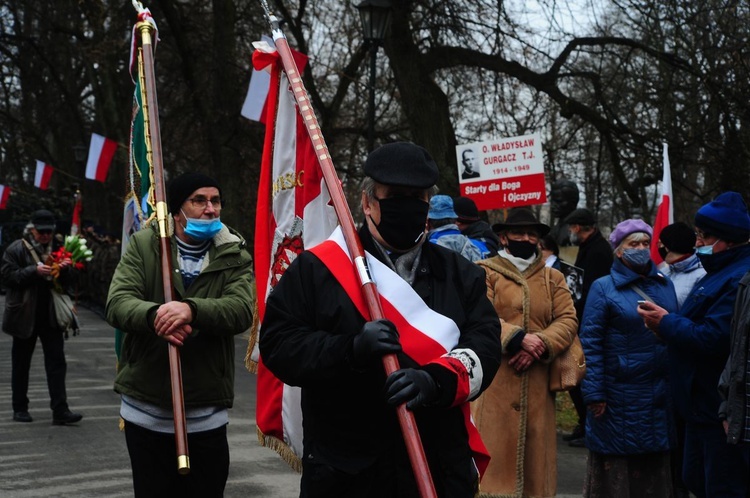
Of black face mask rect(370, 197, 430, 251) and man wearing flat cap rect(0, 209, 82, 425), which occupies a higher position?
black face mask rect(370, 197, 430, 251)

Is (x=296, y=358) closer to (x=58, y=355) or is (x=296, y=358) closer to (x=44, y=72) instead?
(x=58, y=355)

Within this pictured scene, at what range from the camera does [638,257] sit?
241 inches

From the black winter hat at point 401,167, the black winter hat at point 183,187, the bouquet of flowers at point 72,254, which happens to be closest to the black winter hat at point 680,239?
the black winter hat at point 183,187

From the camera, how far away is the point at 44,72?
30.8 m

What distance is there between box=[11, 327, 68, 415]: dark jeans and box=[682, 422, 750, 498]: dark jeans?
555 cm

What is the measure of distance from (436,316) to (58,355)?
665cm

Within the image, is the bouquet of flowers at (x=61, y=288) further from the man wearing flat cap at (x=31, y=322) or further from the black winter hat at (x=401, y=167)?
the black winter hat at (x=401, y=167)

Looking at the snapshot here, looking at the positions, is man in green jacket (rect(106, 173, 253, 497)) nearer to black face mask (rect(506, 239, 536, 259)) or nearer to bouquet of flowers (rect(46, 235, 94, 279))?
black face mask (rect(506, 239, 536, 259))

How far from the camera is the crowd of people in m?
3.21

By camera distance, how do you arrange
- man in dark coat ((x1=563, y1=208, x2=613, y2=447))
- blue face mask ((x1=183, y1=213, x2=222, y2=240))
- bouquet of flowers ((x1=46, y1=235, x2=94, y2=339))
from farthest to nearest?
bouquet of flowers ((x1=46, y1=235, x2=94, y2=339)) < man in dark coat ((x1=563, y1=208, x2=613, y2=447)) < blue face mask ((x1=183, y1=213, x2=222, y2=240))

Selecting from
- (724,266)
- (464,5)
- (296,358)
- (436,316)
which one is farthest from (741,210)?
(464,5)

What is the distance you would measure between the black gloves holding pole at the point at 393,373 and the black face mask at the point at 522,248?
3143 mm

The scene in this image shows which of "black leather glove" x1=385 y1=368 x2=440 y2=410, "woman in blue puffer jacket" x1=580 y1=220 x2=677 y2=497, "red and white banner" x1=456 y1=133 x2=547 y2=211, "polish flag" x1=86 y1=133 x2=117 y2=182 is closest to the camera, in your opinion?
"black leather glove" x1=385 y1=368 x2=440 y2=410

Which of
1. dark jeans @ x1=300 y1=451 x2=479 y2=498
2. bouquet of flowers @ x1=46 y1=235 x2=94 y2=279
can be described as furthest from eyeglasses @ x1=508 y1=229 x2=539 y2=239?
bouquet of flowers @ x1=46 y1=235 x2=94 y2=279
